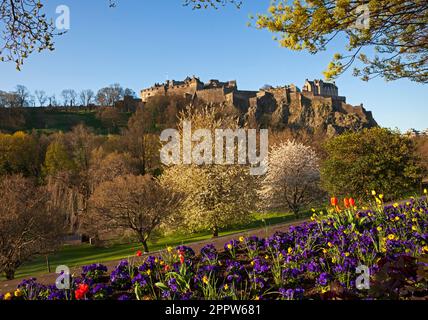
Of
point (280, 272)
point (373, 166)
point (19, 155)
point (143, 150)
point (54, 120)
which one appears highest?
point (54, 120)

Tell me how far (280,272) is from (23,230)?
2377 centimetres

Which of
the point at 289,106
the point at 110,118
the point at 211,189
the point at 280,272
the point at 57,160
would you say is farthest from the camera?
the point at 289,106

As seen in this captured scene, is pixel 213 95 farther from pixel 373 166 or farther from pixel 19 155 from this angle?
pixel 373 166

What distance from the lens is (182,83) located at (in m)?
142

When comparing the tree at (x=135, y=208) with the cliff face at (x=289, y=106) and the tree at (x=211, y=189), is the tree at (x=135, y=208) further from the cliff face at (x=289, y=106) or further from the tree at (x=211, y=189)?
the cliff face at (x=289, y=106)

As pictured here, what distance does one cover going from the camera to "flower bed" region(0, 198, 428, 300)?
13.3 ft

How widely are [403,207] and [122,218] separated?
22.3 m

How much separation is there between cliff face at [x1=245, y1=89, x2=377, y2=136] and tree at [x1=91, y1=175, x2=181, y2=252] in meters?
80.6

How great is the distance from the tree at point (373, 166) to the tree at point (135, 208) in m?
11.8

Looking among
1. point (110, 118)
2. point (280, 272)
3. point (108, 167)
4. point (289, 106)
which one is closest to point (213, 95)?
point (289, 106)

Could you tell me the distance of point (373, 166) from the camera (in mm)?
18266

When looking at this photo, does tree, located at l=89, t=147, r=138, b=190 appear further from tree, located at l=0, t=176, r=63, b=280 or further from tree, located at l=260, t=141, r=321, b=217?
tree, located at l=260, t=141, r=321, b=217
